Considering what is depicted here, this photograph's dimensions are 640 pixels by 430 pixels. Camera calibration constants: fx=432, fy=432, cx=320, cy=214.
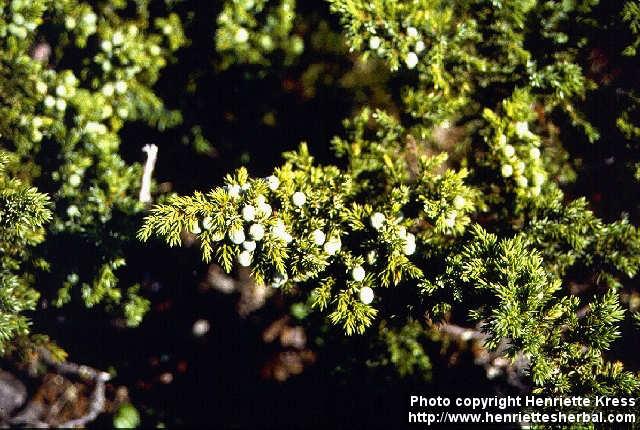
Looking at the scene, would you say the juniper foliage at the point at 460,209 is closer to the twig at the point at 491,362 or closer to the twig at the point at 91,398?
the twig at the point at 491,362

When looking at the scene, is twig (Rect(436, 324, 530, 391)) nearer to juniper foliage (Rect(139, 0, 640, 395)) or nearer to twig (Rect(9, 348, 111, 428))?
juniper foliage (Rect(139, 0, 640, 395))

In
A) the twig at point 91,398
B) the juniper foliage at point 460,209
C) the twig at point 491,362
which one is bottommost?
the twig at point 91,398

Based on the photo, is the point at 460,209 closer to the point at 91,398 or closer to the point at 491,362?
the point at 491,362

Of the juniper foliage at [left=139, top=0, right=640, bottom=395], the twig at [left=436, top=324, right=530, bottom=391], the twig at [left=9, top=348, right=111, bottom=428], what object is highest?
the juniper foliage at [left=139, top=0, right=640, bottom=395]

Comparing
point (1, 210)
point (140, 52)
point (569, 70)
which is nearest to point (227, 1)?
point (140, 52)

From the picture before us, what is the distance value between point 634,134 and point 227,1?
311 cm

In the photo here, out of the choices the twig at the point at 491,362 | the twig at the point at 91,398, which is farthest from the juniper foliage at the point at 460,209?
the twig at the point at 91,398

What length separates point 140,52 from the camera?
10.6ft

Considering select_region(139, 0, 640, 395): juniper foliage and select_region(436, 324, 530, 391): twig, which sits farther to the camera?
select_region(436, 324, 530, 391): twig

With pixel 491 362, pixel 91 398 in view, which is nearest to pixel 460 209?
pixel 491 362

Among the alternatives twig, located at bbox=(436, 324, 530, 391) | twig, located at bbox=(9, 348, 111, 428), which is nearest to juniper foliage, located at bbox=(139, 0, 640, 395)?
twig, located at bbox=(436, 324, 530, 391)

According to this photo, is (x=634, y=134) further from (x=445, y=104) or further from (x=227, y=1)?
(x=227, y=1)

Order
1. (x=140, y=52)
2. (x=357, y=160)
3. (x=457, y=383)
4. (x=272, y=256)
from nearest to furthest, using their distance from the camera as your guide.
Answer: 1. (x=272, y=256)
2. (x=357, y=160)
3. (x=140, y=52)
4. (x=457, y=383)

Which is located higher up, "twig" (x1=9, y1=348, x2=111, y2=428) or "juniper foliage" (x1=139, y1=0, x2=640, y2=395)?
"juniper foliage" (x1=139, y1=0, x2=640, y2=395)
